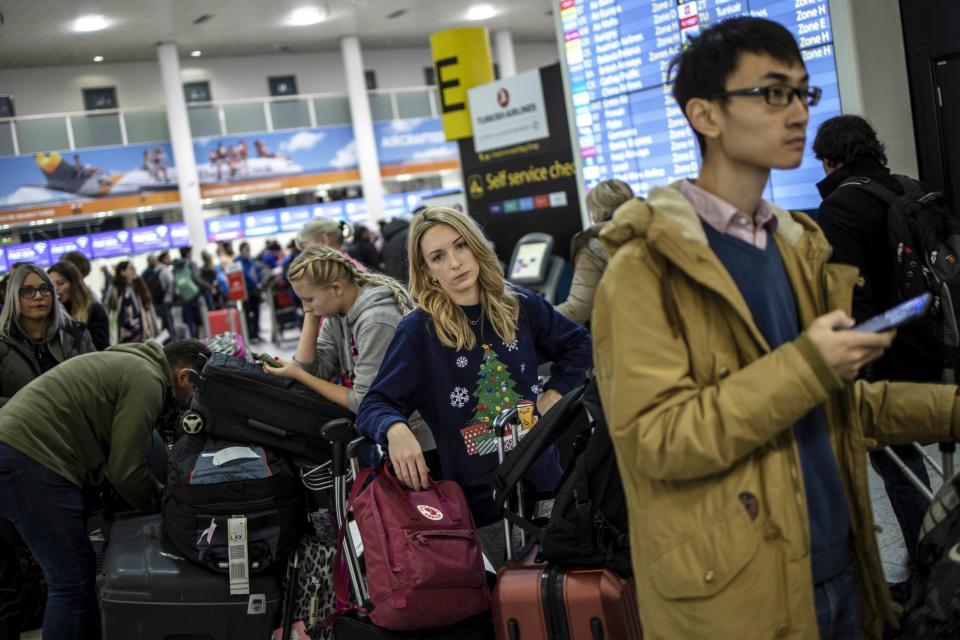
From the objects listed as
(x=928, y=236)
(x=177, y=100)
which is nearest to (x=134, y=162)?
(x=177, y=100)

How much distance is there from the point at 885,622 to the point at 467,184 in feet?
29.2

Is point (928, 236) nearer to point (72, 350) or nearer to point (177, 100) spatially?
Answer: point (72, 350)

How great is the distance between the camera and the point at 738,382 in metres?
1.38

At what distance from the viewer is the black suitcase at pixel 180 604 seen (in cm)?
355

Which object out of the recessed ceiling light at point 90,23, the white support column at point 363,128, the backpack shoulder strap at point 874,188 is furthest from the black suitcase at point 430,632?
the white support column at point 363,128

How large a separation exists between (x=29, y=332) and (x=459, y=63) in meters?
7.16

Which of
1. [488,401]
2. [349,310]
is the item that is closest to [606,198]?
[349,310]

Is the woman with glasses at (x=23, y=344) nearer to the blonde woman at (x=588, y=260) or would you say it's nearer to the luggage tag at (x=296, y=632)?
the luggage tag at (x=296, y=632)

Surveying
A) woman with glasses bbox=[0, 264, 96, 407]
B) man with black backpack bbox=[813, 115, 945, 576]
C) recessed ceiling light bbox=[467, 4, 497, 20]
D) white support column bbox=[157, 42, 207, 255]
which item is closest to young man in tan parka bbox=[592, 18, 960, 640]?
man with black backpack bbox=[813, 115, 945, 576]

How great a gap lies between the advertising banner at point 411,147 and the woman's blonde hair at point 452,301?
941 inches

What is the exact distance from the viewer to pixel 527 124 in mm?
9430

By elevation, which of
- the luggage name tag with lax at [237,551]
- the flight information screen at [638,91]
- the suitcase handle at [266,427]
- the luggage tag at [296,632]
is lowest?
the luggage tag at [296,632]

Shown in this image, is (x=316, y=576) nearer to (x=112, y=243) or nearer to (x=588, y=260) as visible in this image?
(x=588, y=260)

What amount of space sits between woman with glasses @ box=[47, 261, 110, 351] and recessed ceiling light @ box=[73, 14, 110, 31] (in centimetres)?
1586
